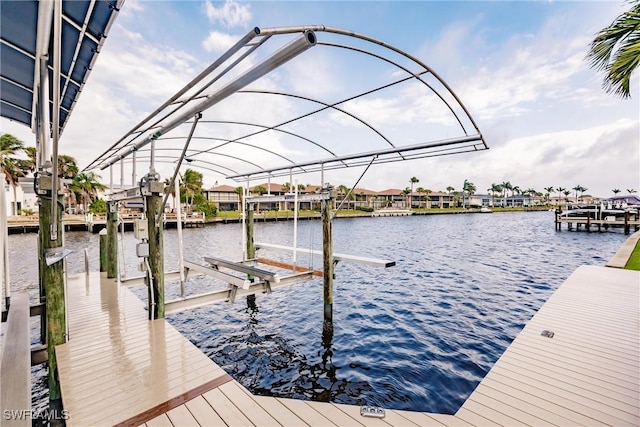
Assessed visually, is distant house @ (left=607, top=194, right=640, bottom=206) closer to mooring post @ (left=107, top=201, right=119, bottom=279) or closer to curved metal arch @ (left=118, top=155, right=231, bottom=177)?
curved metal arch @ (left=118, top=155, right=231, bottom=177)

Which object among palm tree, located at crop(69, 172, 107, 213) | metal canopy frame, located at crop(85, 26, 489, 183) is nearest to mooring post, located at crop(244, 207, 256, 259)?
metal canopy frame, located at crop(85, 26, 489, 183)

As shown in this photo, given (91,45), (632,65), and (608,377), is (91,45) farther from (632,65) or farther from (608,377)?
(608,377)

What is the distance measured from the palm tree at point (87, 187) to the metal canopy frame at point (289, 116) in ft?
172

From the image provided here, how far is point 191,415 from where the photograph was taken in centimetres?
340

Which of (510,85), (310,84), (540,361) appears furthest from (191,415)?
(510,85)

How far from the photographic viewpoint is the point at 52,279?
4.94 meters

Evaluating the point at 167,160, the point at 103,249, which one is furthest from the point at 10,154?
the point at 167,160

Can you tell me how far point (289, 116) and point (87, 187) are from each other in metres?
61.2

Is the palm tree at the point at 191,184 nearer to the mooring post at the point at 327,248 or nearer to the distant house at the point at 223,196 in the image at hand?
the distant house at the point at 223,196

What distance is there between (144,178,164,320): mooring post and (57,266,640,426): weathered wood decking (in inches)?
16.0

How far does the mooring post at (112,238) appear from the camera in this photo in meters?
9.82

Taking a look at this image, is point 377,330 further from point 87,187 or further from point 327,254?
point 87,187

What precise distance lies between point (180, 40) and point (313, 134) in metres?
4.16

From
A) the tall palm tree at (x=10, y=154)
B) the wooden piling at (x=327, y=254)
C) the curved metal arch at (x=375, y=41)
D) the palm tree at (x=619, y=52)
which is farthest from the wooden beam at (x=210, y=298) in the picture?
the tall palm tree at (x=10, y=154)
